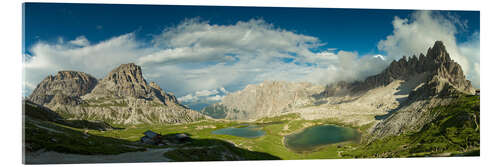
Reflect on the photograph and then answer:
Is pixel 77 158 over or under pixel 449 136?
over

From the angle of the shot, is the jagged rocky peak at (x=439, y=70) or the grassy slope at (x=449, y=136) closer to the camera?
the grassy slope at (x=449, y=136)

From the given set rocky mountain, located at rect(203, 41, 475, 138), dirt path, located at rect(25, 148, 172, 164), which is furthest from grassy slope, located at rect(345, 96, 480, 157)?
dirt path, located at rect(25, 148, 172, 164)

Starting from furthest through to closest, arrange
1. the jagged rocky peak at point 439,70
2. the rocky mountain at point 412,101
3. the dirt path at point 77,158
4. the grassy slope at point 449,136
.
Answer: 1. the jagged rocky peak at point 439,70
2. the rocky mountain at point 412,101
3. the grassy slope at point 449,136
4. the dirt path at point 77,158

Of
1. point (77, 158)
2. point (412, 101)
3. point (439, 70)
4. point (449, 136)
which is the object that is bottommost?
point (449, 136)

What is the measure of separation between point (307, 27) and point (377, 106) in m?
156

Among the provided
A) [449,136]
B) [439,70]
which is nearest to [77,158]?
[449,136]

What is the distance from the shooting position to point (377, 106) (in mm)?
166375

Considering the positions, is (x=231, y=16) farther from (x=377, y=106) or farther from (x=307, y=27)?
(x=377, y=106)

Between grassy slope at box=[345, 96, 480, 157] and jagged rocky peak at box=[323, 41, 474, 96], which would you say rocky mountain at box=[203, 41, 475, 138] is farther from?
grassy slope at box=[345, 96, 480, 157]

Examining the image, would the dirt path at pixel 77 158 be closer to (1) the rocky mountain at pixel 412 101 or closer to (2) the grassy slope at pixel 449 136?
(2) the grassy slope at pixel 449 136

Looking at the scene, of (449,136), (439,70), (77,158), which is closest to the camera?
(77,158)

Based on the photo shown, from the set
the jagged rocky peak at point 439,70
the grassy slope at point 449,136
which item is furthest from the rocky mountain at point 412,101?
the grassy slope at point 449,136

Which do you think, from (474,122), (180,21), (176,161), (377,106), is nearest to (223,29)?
(180,21)

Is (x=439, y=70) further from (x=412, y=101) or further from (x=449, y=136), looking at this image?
(x=449, y=136)
